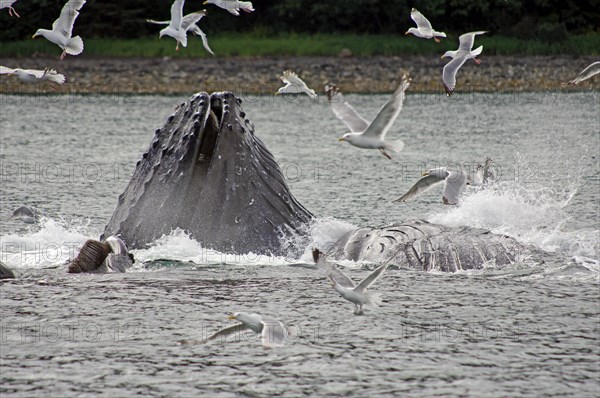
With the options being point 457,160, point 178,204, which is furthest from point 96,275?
point 457,160

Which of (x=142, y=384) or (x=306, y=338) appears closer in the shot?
(x=142, y=384)

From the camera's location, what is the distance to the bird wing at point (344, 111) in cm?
1186

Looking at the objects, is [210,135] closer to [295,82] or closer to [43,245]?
[295,82]

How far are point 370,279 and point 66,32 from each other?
9126mm

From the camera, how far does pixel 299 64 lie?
52375 millimetres

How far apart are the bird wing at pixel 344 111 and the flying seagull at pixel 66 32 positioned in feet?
19.9

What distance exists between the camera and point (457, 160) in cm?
2553

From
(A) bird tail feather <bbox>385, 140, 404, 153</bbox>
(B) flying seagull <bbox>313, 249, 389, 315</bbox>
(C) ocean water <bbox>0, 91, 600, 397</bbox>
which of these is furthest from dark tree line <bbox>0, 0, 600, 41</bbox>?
(B) flying seagull <bbox>313, 249, 389, 315</bbox>

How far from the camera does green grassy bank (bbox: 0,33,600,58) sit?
172 ft

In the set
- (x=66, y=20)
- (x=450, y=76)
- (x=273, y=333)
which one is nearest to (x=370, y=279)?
(x=273, y=333)

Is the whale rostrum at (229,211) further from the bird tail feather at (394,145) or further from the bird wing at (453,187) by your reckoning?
the bird tail feather at (394,145)

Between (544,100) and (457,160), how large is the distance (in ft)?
59.3

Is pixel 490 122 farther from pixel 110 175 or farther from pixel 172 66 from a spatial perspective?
pixel 172 66

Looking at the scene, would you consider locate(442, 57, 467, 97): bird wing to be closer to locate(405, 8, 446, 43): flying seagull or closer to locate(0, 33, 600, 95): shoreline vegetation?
locate(405, 8, 446, 43): flying seagull
